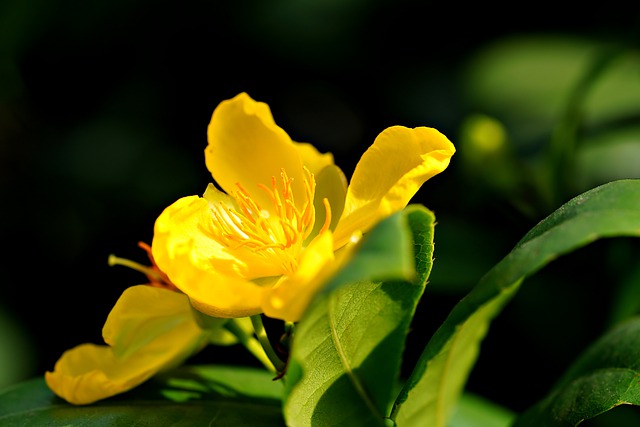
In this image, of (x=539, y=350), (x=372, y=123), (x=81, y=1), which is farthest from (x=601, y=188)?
(x=81, y=1)

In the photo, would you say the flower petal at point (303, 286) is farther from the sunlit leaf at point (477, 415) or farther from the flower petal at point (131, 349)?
the sunlit leaf at point (477, 415)

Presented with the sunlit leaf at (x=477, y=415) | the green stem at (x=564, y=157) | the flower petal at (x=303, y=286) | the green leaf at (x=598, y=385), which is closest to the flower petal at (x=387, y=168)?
the flower petal at (x=303, y=286)

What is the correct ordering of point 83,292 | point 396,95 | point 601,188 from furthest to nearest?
point 396,95
point 83,292
point 601,188

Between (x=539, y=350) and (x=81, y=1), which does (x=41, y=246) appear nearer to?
(x=81, y=1)

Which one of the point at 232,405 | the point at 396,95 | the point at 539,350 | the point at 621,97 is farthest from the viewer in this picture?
the point at 396,95

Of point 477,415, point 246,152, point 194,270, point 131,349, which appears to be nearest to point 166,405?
point 131,349

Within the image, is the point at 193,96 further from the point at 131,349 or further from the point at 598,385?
the point at 598,385

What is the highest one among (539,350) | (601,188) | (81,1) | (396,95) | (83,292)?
(81,1)

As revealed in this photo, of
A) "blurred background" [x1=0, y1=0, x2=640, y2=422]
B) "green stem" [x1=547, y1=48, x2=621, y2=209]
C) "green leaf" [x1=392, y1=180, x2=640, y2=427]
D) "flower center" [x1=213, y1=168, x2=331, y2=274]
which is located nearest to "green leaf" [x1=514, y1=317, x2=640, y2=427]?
"green leaf" [x1=392, y1=180, x2=640, y2=427]
